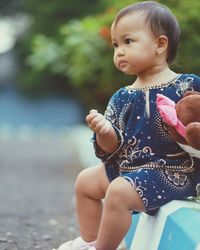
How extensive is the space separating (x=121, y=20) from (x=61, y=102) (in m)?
20.2

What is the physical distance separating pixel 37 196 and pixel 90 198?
3629mm

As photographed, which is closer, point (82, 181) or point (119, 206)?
point (119, 206)

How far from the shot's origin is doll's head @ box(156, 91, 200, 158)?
3189mm

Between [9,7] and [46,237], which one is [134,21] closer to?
[46,237]

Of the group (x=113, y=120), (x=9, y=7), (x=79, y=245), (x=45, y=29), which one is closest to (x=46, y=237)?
(x=79, y=245)

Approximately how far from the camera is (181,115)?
10.6ft

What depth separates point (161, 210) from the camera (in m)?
3.22

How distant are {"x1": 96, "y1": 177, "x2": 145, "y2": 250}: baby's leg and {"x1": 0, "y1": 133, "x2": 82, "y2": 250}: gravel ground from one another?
3.17ft

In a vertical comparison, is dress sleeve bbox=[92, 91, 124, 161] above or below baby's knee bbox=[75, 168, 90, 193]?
above

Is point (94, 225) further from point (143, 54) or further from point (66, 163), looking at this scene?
point (66, 163)

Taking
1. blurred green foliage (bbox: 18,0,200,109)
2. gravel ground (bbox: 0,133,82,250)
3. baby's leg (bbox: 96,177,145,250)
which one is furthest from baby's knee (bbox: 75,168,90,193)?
blurred green foliage (bbox: 18,0,200,109)

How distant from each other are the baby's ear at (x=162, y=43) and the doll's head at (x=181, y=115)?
259 millimetres

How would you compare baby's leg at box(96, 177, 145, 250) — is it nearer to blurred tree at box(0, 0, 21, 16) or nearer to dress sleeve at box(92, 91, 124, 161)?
dress sleeve at box(92, 91, 124, 161)

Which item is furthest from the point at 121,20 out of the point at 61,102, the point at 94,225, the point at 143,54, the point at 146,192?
the point at 61,102
